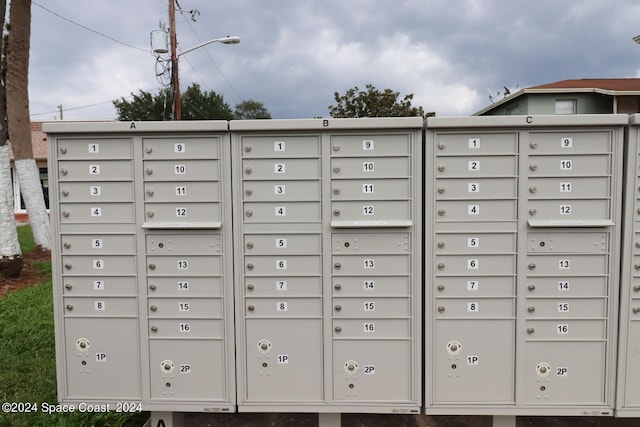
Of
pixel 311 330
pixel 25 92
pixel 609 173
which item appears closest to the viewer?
pixel 609 173

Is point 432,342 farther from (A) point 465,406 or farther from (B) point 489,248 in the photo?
(B) point 489,248

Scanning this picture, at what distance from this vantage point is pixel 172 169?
2.66m

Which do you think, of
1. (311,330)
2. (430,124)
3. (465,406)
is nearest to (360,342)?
(311,330)

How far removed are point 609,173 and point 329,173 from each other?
5.74 ft

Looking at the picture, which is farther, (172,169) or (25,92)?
(25,92)

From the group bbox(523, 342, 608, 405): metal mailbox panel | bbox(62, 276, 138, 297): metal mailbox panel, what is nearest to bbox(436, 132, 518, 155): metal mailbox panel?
bbox(523, 342, 608, 405): metal mailbox panel

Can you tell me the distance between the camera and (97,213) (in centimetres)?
269

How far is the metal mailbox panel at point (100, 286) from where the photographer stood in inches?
107

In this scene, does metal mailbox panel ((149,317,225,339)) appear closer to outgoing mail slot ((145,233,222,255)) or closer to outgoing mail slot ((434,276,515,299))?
outgoing mail slot ((145,233,222,255))

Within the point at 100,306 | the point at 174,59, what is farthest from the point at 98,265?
the point at 174,59

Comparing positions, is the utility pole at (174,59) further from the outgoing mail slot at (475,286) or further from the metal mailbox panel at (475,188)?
the outgoing mail slot at (475,286)

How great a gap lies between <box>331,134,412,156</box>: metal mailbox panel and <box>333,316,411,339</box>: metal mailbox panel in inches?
42.6

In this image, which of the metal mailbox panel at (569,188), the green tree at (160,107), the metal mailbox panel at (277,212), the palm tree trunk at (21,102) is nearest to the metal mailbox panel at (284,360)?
the metal mailbox panel at (277,212)

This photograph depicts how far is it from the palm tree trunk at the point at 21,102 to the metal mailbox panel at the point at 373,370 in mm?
7849
